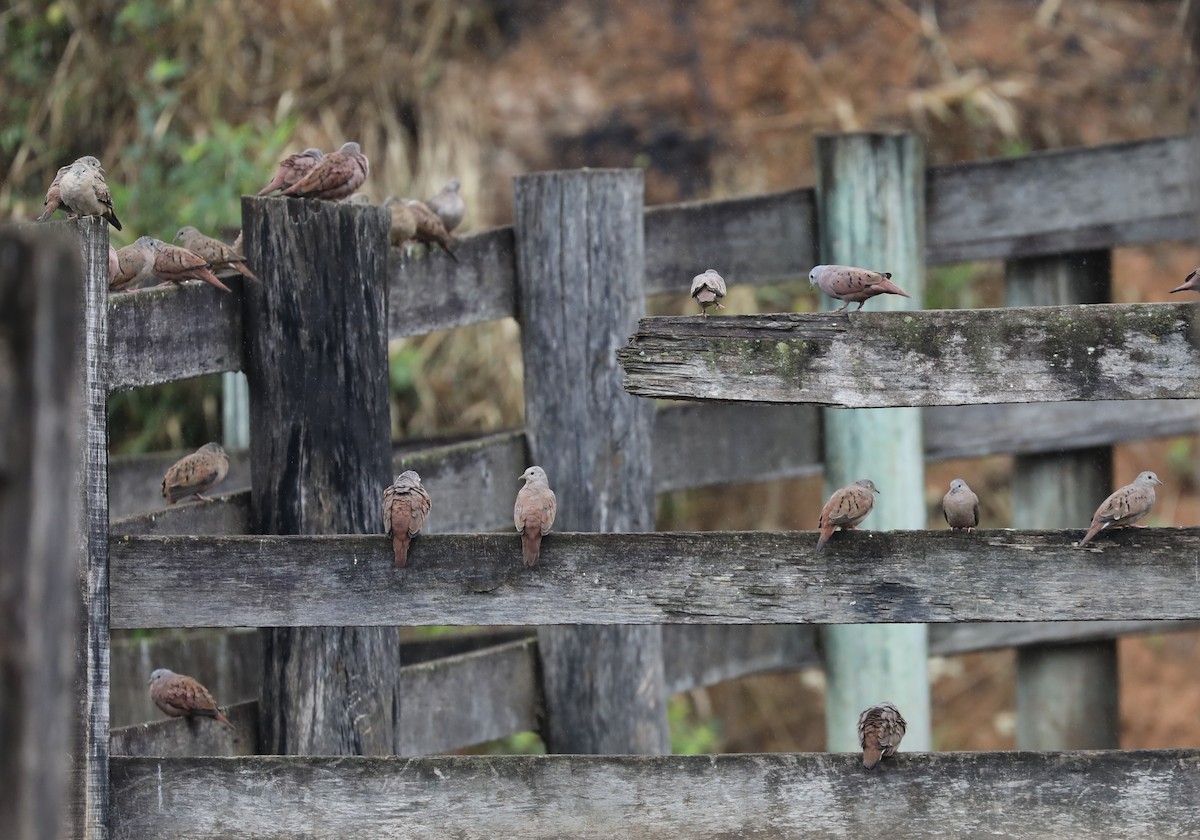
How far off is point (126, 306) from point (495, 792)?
150cm

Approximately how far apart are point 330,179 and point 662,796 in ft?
7.29

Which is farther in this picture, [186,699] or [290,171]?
[290,171]

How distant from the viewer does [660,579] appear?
4.07 m

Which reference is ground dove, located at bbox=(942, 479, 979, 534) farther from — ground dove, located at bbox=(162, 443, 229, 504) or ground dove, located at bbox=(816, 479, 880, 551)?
ground dove, located at bbox=(162, 443, 229, 504)

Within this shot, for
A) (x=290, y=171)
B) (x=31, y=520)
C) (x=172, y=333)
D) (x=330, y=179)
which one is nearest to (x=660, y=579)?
(x=172, y=333)

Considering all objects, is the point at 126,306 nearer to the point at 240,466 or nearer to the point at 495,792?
the point at 495,792

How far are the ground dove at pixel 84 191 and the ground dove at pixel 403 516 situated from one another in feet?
3.90

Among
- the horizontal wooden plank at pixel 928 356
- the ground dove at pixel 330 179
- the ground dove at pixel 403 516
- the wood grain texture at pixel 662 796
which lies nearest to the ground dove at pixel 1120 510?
the horizontal wooden plank at pixel 928 356

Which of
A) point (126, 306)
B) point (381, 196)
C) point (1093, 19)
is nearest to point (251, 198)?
point (126, 306)

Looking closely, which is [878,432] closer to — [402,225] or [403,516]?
[402,225]

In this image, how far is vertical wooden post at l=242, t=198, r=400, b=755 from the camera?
4.61 m

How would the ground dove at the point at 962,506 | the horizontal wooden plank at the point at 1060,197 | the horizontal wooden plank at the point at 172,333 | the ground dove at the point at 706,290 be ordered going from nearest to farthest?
1. the horizontal wooden plank at the point at 172,333
2. the ground dove at the point at 706,290
3. the ground dove at the point at 962,506
4. the horizontal wooden plank at the point at 1060,197

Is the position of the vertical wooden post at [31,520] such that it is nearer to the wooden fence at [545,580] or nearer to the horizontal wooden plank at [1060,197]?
the wooden fence at [545,580]

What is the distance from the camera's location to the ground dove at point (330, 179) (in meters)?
5.18
